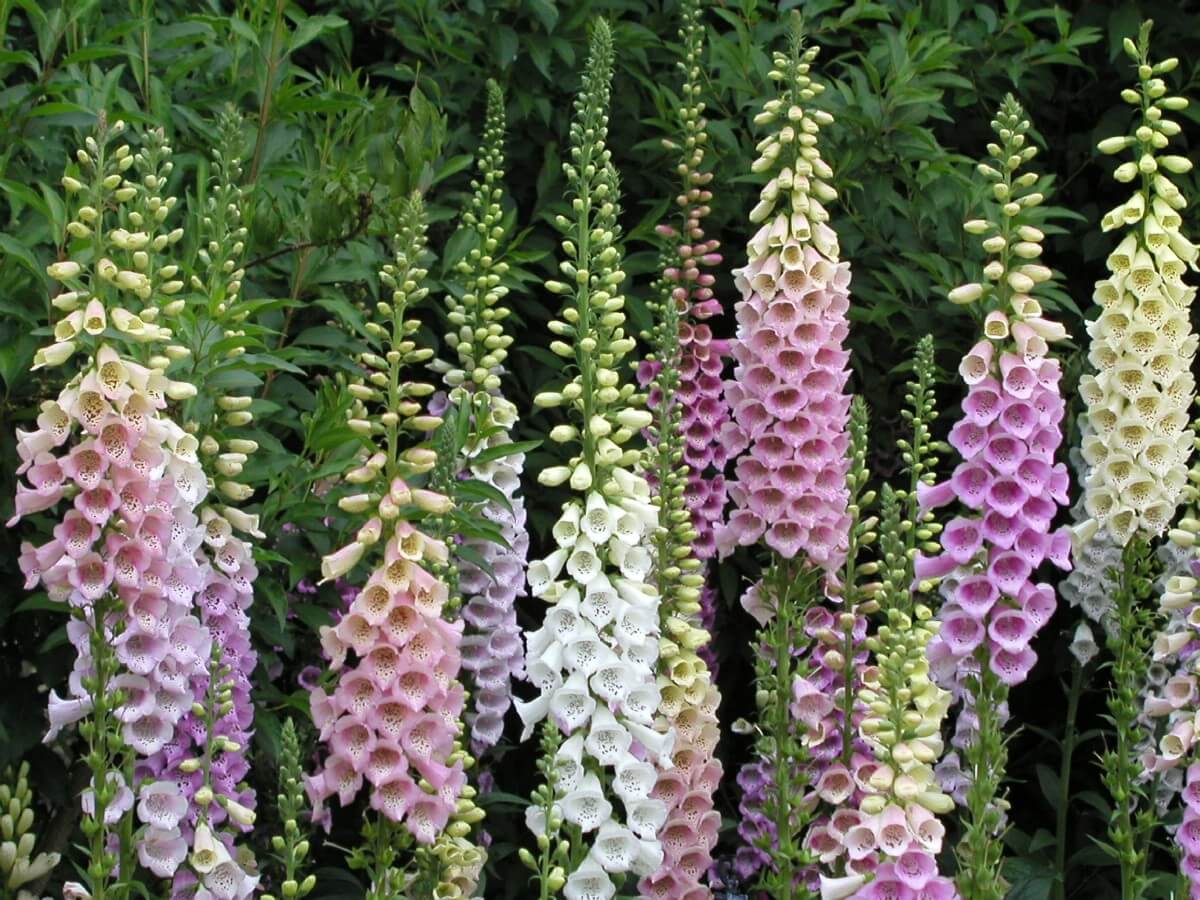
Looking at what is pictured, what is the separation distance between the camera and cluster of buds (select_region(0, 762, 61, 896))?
161 inches

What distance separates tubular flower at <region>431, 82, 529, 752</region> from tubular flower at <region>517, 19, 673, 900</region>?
0.64m

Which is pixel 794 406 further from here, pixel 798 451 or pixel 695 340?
pixel 695 340

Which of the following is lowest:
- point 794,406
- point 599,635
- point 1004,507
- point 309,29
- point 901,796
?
point 901,796

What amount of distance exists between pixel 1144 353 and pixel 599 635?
6.18ft

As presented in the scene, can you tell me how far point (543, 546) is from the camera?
610cm

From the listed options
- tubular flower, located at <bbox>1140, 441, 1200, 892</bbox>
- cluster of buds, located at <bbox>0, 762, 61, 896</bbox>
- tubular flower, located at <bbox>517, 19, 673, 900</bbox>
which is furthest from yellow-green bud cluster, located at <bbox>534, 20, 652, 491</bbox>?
tubular flower, located at <bbox>1140, 441, 1200, 892</bbox>

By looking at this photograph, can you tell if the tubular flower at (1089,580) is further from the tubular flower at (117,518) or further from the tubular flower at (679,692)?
the tubular flower at (117,518)

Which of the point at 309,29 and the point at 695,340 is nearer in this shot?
the point at 309,29

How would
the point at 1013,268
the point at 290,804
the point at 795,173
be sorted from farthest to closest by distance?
the point at 795,173
the point at 1013,268
the point at 290,804

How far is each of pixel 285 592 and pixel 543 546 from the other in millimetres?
1462

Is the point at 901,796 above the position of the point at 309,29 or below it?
below

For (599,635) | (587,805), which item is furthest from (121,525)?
(587,805)

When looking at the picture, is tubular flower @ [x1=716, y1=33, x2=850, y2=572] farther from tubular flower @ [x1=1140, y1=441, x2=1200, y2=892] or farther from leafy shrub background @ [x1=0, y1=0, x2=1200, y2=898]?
tubular flower @ [x1=1140, y1=441, x2=1200, y2=892]

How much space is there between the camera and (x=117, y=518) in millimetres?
3990
